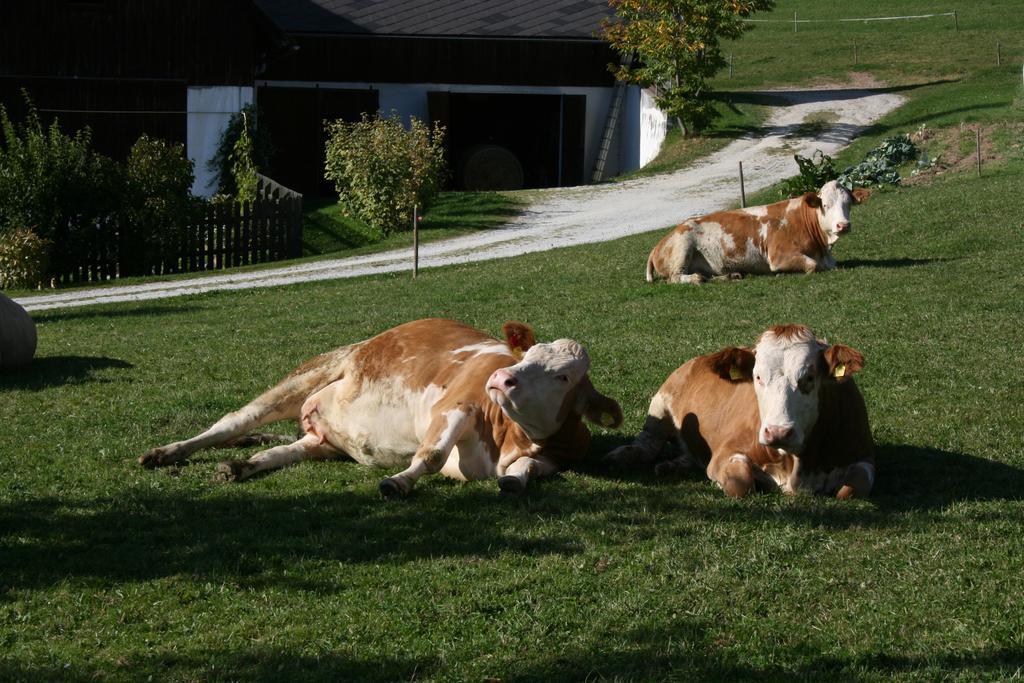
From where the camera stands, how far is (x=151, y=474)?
9391 millimetres

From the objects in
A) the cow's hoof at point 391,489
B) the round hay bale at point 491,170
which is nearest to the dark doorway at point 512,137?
the round hay bale at point 491,170

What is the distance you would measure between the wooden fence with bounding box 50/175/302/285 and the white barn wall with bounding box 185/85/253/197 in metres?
8.78

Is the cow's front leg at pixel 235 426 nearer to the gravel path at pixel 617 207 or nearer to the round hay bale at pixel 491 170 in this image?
the gravel path at pixel 617 207

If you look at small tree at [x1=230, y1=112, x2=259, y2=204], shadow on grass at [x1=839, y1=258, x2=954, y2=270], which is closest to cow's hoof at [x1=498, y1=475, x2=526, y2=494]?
shadow on grass at [x1=839, y1=258, x2=954, y2=270]

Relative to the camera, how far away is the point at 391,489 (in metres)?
8.43

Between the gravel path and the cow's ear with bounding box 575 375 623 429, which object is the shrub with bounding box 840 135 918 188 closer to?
the gravel path

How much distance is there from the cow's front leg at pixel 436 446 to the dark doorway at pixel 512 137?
123ft

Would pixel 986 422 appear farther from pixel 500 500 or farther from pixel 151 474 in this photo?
Answer: pixel 151 474

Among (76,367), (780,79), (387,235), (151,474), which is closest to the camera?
(151,474)

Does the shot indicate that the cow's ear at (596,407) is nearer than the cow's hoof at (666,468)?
Yes

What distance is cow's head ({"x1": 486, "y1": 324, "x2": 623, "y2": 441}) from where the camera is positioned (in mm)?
8383

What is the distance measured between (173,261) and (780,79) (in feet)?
106

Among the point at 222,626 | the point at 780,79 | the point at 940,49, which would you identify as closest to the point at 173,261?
the point at 222,626

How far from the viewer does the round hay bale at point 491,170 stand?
151 feet
